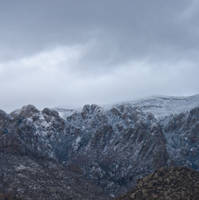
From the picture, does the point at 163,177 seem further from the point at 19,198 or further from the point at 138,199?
the point at 19,198

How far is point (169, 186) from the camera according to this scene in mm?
87562

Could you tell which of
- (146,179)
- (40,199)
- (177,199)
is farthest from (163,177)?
(40,199)

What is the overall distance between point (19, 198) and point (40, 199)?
314 inches

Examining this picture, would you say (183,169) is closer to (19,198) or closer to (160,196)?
(160,196)

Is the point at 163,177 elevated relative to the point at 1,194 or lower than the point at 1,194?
elevated

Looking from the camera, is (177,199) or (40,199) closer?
(177,199)

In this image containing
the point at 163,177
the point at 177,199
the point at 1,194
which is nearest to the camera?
the point at 177,199

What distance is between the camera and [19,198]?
7790 inches

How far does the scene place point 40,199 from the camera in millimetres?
198875

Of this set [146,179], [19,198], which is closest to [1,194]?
[19,198]

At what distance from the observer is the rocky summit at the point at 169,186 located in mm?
84250

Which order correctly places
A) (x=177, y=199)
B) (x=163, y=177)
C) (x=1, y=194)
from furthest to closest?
(x=1, y=194)
(x=163, y=177)
(x=177, y=199)

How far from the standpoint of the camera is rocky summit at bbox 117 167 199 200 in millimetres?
84250

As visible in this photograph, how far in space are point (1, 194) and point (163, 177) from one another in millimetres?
116589
